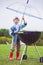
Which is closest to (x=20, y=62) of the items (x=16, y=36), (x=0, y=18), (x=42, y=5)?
(x=16, y=36)

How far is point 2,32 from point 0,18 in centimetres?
148

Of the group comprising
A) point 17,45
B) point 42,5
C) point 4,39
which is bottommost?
point 4,39

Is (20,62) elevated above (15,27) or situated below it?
below

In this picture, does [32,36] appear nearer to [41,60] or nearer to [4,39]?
[41,60]

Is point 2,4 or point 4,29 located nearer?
point 2,4

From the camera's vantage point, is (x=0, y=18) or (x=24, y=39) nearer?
(x=24, y=39)

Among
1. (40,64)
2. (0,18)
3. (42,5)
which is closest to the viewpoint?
(40,64)

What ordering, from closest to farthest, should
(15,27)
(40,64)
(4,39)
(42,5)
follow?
(40,64) → (15,27) → (42,5) → (4,39)

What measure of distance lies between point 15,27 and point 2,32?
17.4 ft

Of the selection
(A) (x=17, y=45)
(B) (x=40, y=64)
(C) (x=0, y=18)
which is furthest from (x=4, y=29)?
(B) (x=40, y=64)

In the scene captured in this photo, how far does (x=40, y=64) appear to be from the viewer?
620 cm

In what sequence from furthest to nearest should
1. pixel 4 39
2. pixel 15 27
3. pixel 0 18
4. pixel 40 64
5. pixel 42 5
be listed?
pixel 4 39
pixel 0 18
pixel 42 5
pixel 15 27
pixel 40 64

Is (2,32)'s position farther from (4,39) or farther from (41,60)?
(41,60)

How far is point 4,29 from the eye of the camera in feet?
36.4
